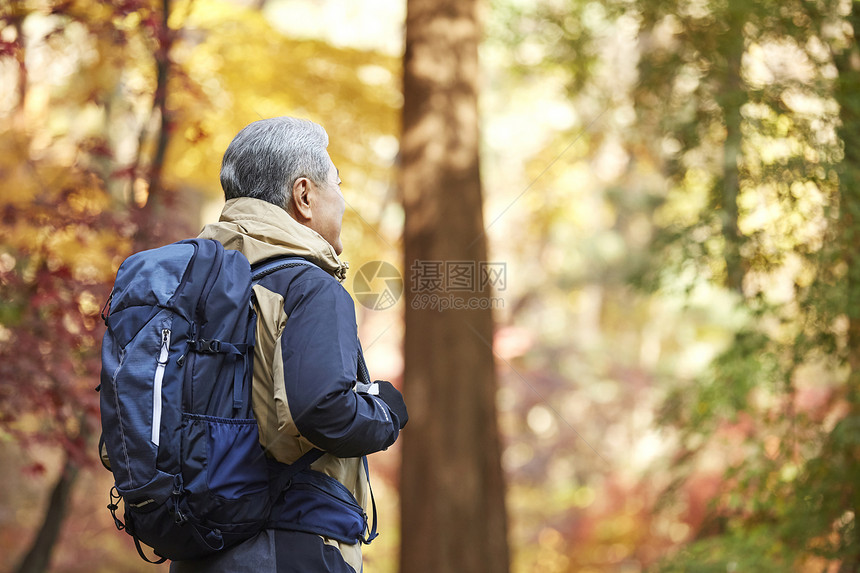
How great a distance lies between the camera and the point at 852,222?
13.0 feet

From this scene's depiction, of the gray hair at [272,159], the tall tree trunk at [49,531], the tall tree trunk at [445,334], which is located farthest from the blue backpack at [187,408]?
the tall tree trunk at [49,531]

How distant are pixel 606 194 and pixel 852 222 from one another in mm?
6649

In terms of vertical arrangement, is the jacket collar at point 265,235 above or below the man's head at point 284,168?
below

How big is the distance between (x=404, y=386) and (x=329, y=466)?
9.16 ft

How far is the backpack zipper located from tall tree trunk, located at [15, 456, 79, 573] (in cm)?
299

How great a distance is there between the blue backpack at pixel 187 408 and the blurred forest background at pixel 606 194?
1.95 m

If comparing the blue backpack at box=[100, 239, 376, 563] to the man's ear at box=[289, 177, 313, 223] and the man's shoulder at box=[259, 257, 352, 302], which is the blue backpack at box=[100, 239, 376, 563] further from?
the man's ear at box=[289, 177, 313, 223]

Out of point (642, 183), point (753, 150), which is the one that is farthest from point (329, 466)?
point (642, 183)

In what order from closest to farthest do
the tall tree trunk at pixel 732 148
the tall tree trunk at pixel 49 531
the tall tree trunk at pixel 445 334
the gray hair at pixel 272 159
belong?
1. the gray hair at pixel 272 159
2. the tall tree trunk at pixel 49 531
3. the tall tree trunk at pixel 445 334
4. the tall tree trunk at pixel 732 148

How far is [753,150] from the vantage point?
4355 mm

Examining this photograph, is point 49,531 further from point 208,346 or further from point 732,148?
point 732,148

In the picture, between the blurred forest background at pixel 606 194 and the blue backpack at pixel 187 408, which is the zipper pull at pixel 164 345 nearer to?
the blue backpack at pixel 187 408

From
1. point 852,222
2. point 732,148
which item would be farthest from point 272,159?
point 852,222

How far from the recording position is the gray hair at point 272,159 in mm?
1437
